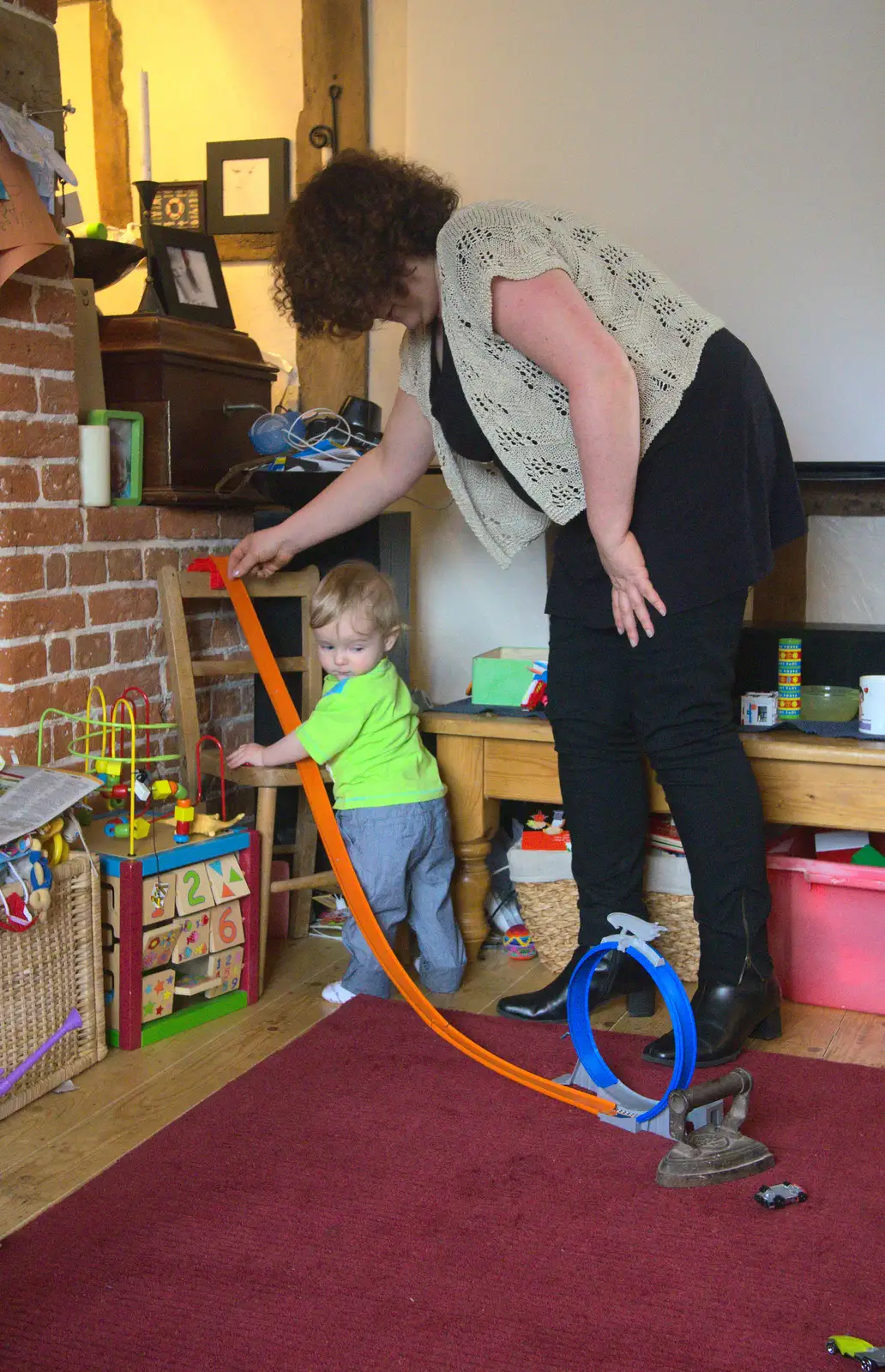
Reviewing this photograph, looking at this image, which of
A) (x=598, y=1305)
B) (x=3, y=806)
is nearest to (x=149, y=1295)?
(x=598, y=1305)

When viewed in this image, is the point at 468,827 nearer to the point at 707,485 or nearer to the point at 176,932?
the point at 176,932

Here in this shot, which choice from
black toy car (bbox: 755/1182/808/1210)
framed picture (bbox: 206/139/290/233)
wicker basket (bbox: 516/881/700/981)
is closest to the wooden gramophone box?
framed picture (bbox: 206/139/290/233)

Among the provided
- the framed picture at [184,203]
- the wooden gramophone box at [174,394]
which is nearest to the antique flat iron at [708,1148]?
the wooden gramophone box at [174,394]

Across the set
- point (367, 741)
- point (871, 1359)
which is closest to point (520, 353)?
point (367, 741)

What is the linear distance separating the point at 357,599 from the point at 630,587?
539 mm

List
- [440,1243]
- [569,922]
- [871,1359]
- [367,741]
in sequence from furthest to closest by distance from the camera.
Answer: [569,922] → [367,741] → [440,1243] → [871,1359]

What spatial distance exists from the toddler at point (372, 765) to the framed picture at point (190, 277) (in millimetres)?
776

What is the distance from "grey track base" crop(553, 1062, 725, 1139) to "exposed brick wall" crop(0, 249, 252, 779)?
1040mm

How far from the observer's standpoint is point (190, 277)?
2686 mm

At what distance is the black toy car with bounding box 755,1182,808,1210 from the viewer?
154cm

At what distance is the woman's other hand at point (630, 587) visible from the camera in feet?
6.07

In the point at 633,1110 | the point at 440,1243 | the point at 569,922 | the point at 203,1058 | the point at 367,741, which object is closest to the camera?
the point at 440,1243

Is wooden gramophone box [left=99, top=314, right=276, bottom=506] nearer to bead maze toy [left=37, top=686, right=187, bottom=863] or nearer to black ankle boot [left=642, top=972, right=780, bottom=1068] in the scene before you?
bead maze toy [left=37, top=686, right=187, bottom=863]

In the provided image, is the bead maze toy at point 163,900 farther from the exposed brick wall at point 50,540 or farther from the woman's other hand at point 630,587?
the woman's other hand at point 630,587
